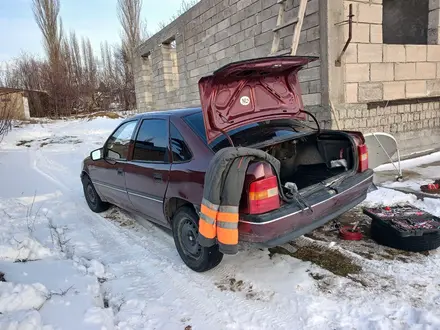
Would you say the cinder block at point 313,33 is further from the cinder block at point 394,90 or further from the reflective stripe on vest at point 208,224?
the reflective stripe on vest at point 208,224

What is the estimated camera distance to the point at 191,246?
324 cm

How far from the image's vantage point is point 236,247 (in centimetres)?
260

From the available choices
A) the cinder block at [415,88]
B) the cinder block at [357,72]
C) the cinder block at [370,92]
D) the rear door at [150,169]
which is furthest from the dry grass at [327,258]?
the cinder block at [415,88]

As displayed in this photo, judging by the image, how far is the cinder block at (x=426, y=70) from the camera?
6.75 metres

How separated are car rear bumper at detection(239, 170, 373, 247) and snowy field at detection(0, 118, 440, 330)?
18.2 inches

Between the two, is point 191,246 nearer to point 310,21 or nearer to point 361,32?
point 310,21

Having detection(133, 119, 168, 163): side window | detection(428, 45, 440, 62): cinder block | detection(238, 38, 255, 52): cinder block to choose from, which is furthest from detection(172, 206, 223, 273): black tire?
detection(428, 45, 440, 62): cinder block

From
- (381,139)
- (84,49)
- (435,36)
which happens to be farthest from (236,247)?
(84,49)

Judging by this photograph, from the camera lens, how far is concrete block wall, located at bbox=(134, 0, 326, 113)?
6.29 meters

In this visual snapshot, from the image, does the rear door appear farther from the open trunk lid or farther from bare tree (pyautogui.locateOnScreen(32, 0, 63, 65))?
bare tree (pyautogui.locateOnScreen(32, 0, 63, 65))

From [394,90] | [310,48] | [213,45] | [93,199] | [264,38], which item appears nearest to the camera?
[93,199]

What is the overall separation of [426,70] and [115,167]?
6.46 metres

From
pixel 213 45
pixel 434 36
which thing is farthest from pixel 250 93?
pixel 213 45

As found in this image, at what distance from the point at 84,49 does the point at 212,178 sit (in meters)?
44.0
